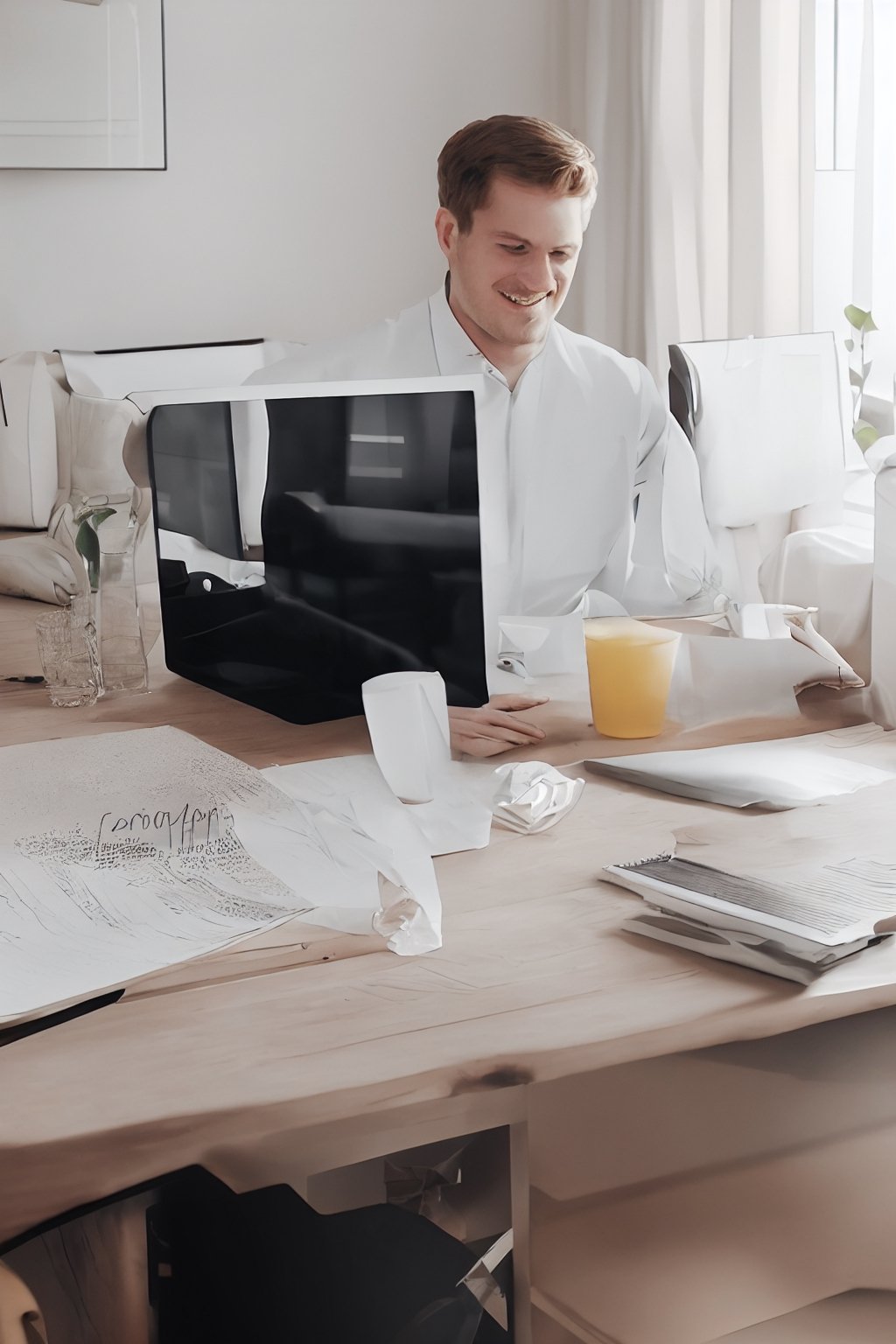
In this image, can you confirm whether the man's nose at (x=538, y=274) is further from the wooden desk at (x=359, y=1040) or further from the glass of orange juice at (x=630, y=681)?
the wooden desk at (x=359, y=1040)

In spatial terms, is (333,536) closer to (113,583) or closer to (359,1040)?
(113,583)

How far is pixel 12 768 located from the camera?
3.22 feet

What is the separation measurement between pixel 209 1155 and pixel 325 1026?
0.09 metres

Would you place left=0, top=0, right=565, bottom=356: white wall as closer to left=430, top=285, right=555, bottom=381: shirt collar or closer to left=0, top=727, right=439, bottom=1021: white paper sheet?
left=430, top=285, right=555, bottom=381: shirt collar

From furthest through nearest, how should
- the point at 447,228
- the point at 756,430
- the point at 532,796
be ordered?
the point at 756,430, the point at 447,228, the point at 532,796

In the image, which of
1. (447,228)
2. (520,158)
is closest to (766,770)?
(520,158)

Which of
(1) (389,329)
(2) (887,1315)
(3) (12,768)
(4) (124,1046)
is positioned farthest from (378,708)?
(1) (389,329)

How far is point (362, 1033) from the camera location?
615 mm

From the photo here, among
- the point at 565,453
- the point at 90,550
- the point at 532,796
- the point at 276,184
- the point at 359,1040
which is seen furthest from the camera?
the point at 276,184

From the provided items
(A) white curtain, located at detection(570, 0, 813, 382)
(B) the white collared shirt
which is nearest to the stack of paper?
(B) the white collared shirt

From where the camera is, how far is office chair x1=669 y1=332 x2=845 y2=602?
2381 millimetres

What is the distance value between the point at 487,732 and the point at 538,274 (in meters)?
0.81

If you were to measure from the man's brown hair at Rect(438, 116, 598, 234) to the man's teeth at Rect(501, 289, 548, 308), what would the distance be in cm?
12

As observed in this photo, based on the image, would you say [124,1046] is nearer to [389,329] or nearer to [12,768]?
[12,768]
